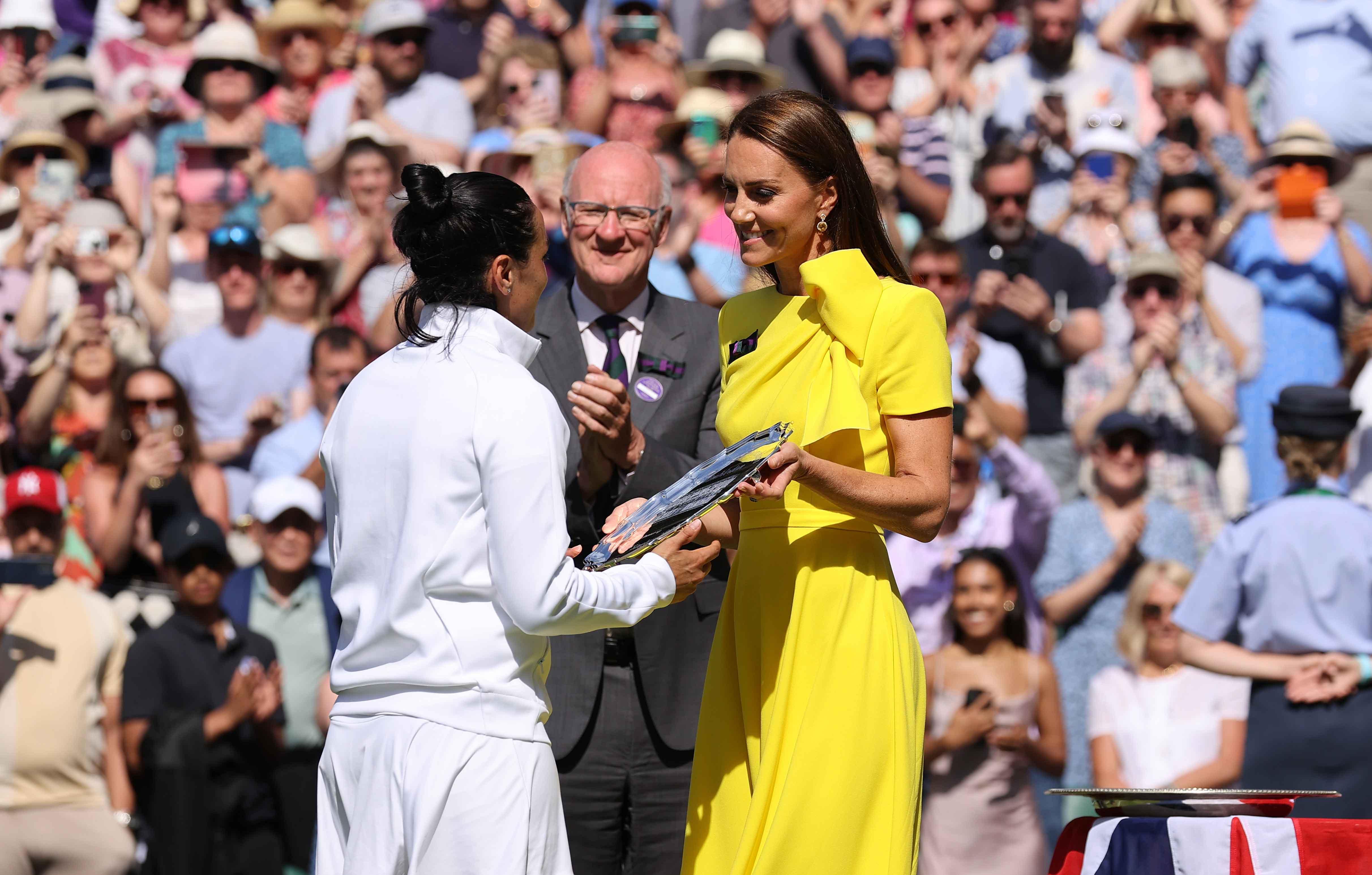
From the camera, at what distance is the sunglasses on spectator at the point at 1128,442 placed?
24.4 ft

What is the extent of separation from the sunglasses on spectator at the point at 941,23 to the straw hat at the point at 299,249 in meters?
3.81

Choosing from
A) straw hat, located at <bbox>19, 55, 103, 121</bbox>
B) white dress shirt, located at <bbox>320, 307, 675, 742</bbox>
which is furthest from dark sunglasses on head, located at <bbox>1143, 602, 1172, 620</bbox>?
straw hat, located at <bbox>19, 55, 103, 121</bbox>

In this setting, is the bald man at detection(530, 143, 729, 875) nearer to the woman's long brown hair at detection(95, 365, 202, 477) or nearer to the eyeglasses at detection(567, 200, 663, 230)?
the eyeglasses at detection(567, 200, 663, 230)

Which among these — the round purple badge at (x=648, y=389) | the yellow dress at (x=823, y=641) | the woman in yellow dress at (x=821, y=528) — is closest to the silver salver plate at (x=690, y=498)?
the woman in yellow dress at (x=821, y=528)

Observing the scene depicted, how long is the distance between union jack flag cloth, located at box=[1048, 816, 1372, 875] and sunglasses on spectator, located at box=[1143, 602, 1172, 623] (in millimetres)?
3119

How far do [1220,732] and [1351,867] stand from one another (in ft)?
9.66

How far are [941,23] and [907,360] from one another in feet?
22.5

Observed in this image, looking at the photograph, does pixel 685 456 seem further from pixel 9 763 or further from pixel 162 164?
pixel 162 164

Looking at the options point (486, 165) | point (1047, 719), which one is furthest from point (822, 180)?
point (486, 165)

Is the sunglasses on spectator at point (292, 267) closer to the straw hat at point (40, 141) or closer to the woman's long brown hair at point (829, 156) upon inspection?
the straw hat at point (40, 141)

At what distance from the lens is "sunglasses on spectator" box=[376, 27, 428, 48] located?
9.54 m

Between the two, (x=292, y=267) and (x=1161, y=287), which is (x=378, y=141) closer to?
(x=292, y=267)

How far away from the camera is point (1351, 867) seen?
376cm

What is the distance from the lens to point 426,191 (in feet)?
11.1
